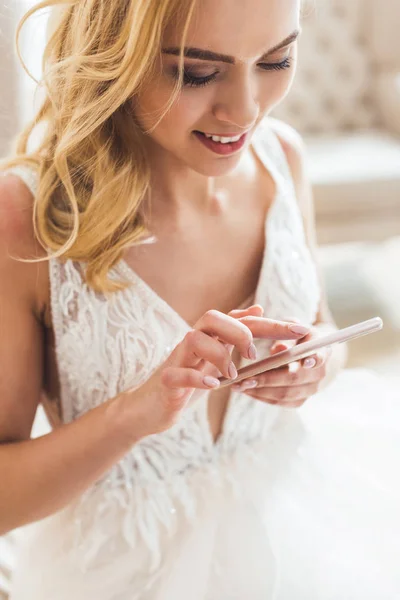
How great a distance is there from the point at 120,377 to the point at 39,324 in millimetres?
116

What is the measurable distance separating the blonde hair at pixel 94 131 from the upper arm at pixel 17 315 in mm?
20

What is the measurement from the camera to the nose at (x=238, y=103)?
0.69 meters

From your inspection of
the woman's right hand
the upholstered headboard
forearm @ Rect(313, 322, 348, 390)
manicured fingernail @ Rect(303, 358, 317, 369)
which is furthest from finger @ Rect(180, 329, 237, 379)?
the upholstered headboard

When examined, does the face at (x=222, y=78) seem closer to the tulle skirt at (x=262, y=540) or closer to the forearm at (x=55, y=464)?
the forearm at (x=55, y=464)

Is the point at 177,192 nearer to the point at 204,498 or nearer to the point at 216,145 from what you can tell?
the point at 216,145

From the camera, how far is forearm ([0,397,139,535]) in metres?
0.74

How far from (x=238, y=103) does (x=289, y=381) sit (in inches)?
11.5

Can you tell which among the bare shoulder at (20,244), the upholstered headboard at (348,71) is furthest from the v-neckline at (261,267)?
the upholstered headboard at (348,71)

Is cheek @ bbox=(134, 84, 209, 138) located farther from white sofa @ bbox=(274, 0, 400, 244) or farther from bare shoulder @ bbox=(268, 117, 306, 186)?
white sofa @ bbox=(274, 0, 400, 244)

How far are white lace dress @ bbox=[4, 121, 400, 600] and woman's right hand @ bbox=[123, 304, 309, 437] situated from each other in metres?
0.16

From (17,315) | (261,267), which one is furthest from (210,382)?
(261,267)

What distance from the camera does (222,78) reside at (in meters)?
0.69

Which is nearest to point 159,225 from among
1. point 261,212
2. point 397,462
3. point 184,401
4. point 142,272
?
point 142,272

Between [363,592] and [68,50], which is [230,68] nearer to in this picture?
[68,50]
